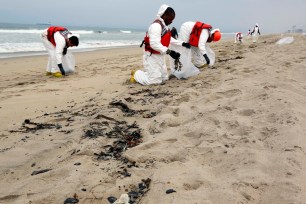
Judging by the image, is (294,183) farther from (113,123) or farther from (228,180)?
(113,123)

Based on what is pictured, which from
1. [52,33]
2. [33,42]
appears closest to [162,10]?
[52,33]

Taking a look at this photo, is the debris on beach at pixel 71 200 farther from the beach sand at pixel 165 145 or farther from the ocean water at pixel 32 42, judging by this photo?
the ocean water at pixel 32 42

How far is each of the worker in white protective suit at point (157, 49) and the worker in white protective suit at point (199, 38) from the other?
0.75 metres

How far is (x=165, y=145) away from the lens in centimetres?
261

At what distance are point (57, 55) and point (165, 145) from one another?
199 inches

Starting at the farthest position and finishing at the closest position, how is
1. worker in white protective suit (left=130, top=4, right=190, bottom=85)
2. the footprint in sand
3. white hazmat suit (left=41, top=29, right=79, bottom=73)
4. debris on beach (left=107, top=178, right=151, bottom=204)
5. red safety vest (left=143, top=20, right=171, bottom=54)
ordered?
white hazmat suit (left=41, top=29, right=79, bottom=73)
red safety vest (left=143, top=20, right=171, bottom=54)
worker in white protective suit (left=130, top=4, right=190, bottom=85)
the footprint in sand
debris on beach (left=107, top=178, right=151, bottom=204)

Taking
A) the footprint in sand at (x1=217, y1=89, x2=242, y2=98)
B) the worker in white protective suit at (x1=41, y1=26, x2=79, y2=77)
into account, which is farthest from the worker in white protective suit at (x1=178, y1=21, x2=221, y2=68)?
the worker in white protective suit at (x1=41, y1=26, x2=79, y2=77)

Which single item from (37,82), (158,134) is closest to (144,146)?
(158,134)

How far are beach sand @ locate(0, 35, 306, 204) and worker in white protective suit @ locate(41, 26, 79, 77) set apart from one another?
2.32 metres

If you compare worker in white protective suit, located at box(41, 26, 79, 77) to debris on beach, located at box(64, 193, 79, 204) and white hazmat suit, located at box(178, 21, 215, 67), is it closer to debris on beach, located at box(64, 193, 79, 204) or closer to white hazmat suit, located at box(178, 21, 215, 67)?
white hazmat suit, located at box(178, 21, 215, 67)

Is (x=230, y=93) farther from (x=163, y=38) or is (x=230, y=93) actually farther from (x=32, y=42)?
(x=32, y=42)

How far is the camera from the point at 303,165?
201cm

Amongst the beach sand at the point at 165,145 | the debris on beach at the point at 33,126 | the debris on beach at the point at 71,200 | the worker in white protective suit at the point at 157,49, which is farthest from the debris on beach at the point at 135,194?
the worker in white protective suit at the point at 157,49

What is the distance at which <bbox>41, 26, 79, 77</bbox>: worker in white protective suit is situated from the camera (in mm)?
6918
